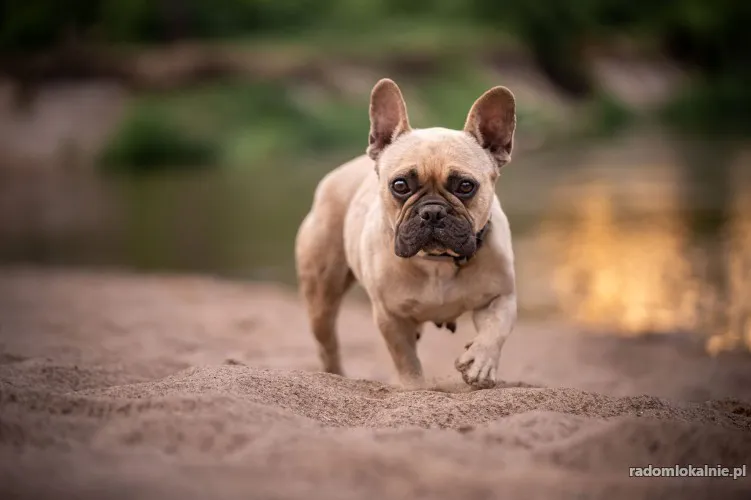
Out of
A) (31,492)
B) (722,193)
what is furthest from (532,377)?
(722,193)

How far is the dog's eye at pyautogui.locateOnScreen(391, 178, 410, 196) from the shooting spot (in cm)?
404

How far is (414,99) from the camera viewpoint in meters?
20.9

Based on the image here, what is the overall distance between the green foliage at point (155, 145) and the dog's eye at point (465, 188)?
16131 mm

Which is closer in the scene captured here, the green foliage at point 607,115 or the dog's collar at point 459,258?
the dog's collar at point 459,258

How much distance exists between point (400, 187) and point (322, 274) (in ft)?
3.50

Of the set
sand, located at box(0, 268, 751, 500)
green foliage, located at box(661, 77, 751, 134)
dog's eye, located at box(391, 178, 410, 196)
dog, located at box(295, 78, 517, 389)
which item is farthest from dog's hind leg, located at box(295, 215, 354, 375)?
green foliage, located at box(661, 77, 751, 134)

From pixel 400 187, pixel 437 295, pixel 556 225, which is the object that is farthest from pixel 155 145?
pixel 437 295

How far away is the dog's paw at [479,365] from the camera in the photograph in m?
3.86

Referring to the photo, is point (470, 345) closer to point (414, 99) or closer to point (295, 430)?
point (295, 430)

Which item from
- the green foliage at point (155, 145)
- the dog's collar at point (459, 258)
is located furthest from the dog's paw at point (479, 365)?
the green foliage at point (155, 145)

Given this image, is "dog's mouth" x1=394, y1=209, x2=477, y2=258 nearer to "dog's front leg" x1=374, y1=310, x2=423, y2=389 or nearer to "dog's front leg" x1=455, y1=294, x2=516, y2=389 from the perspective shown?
"dog's front leg" x1=455, y1=294, x2=516, y2=389

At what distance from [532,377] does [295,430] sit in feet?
9.97

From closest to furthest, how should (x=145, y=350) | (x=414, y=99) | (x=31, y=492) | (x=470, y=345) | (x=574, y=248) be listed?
(x=31, y=492), (x=470, y=345), (x=145, y=350), (x=574, y=248), (x=414, y=99)

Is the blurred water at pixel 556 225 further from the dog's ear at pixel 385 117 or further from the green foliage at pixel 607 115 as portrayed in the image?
the dog's ear at pixel 385 117
